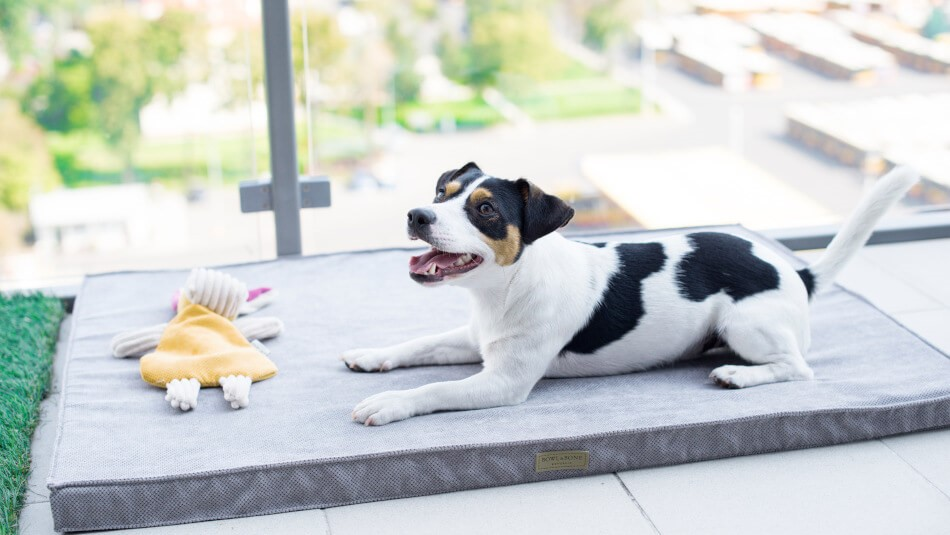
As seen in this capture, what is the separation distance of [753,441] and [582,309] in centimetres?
55

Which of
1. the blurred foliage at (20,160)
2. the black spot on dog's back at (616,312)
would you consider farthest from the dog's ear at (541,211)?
the blurred foliage at (20,160)

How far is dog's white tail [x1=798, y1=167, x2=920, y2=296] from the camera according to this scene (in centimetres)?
284

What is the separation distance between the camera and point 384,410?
2.54m

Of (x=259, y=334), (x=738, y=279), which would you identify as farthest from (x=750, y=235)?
(x=259, y=334)

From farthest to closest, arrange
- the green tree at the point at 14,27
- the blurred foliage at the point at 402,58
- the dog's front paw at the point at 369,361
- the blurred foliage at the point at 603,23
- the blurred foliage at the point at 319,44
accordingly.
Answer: the blurred foliage at the point at 603,23
the blurred foliage at the point at 402,58
the green tree at the point at 14,27
the blurred foliage at the point at 319,44
the dog's front paw at the point at 369,361

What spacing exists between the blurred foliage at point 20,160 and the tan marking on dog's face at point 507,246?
2.26m

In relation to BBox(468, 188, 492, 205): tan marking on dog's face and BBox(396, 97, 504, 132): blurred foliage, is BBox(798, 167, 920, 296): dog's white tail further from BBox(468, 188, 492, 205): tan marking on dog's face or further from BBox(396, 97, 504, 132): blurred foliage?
BBox(396, 97, 504, 132): blurred foliage

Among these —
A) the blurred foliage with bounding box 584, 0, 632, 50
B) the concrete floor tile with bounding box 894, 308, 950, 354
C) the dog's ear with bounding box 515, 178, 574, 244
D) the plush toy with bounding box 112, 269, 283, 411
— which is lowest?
the concrete floor tile with bounding box 894, 308, 950, 354

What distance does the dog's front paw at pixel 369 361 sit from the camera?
289cm

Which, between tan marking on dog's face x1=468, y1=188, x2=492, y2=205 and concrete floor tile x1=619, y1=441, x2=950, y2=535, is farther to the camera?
tan marking on dog's face x1=468, y1=188, x2=492, y2=205

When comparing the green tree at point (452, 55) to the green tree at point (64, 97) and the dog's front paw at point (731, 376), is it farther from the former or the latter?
the dog's front paw at point (731, 376)

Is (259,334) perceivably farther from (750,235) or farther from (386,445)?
(750,235)

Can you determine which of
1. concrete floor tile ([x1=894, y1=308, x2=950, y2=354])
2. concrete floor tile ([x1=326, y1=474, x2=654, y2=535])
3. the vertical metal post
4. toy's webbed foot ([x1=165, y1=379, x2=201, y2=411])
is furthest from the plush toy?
concrete floor tile ([x1=894, y1=308, x2=950, y2=354])

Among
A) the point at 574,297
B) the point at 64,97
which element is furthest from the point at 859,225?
the point at 64,97
